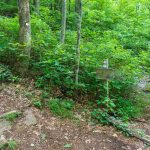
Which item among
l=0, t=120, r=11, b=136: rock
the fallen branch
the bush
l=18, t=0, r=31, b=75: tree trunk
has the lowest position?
the fallen branch

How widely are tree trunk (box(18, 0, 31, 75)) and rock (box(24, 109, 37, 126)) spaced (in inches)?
60.5

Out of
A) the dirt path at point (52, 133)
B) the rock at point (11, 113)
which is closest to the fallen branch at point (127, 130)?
the dirt path at point (52, 133)

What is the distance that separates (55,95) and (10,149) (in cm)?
212

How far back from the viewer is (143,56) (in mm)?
8508

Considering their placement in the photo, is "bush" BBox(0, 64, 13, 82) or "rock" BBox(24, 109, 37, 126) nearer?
"rock" BBox(24, 109, 37, 126)

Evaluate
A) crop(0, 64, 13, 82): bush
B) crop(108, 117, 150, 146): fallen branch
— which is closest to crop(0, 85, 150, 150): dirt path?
crop(108, 117, 150, 146): fallen branch

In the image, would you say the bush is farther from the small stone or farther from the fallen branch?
the fallen branch

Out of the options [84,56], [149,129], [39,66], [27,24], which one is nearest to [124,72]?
[84,56]

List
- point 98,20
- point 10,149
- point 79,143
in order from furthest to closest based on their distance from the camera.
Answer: point 98,20, point 79,143, point 10,149

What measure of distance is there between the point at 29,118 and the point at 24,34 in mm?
2493

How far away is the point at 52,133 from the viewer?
566 centimetres

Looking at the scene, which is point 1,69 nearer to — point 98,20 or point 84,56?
point 84,56

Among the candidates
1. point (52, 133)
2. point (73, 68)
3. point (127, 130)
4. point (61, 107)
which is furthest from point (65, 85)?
point (127, 130)

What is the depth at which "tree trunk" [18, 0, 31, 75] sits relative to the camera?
709cm
